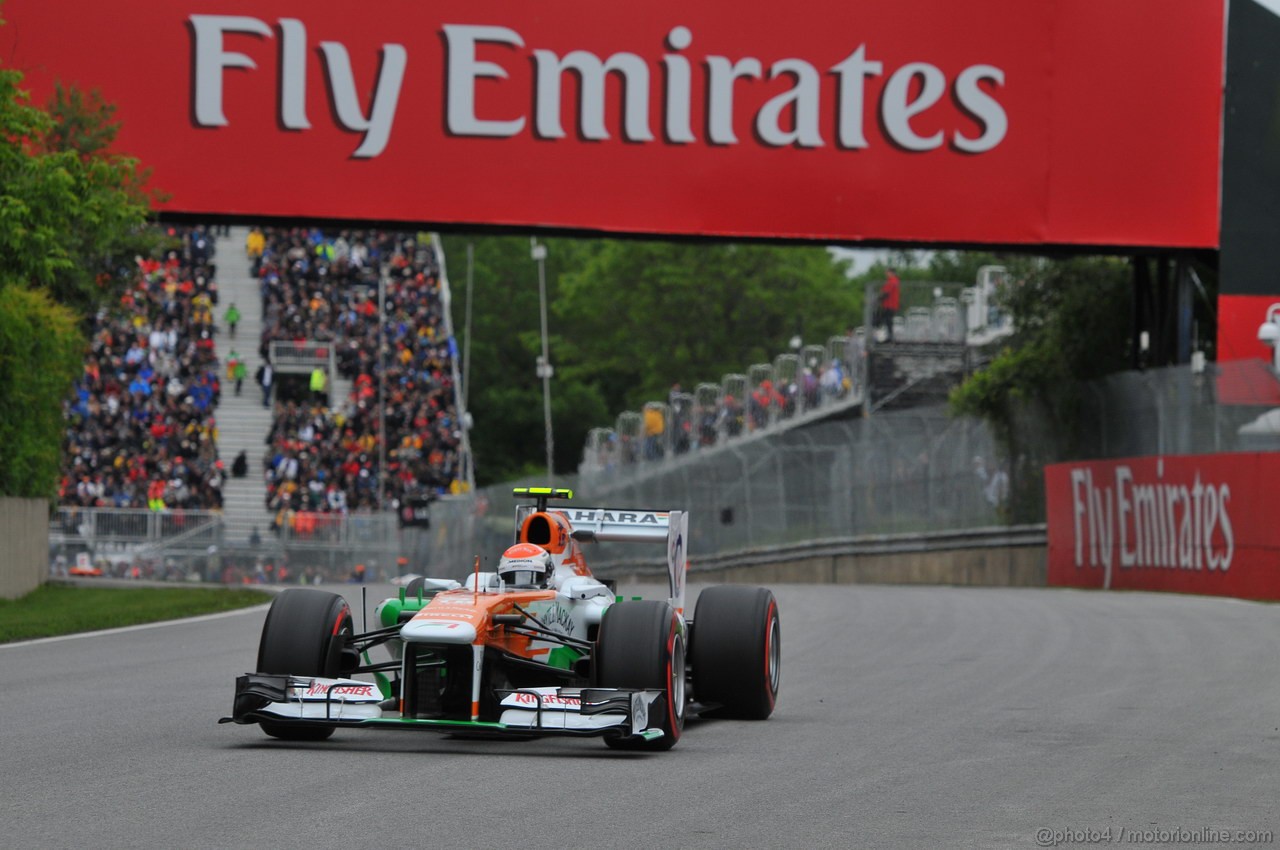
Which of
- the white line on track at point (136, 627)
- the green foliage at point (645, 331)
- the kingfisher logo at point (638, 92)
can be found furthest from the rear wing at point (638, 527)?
the green foliage at point (645, 331)

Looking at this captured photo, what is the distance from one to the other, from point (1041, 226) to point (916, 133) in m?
2.07

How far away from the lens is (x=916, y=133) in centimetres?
2716

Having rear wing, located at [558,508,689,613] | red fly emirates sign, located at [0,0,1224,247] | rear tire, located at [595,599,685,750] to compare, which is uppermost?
red fly emirates sign, located at [0,0,1224,247]

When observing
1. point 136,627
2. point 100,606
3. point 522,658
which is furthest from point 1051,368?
point 522,658

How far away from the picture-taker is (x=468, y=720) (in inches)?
364

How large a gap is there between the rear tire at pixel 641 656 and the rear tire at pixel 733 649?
126 centimetres

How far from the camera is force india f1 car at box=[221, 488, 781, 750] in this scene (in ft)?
30.1

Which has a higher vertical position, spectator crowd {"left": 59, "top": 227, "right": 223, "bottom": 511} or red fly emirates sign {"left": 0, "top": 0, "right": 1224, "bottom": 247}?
red fly emirates sign {"left": 0, "top": 0, "right": 1224, "bottom": 247}

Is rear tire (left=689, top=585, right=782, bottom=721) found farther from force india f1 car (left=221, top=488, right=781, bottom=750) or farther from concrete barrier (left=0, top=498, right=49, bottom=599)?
concrete barrier (left=0, top=498, right=49, bottom=599)

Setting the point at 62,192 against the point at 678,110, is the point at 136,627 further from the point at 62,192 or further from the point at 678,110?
the point at 678,110

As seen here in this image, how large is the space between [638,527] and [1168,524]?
607 inches

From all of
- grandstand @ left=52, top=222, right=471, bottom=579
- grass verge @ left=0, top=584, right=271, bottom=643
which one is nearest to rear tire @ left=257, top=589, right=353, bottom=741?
grass verge @ left=0, top=584, right=271, bottom=643

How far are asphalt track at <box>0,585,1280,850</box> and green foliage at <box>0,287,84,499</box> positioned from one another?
10223 mm

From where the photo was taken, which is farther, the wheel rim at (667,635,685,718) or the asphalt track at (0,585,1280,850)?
the wheel rim at (667,635,685,718)
